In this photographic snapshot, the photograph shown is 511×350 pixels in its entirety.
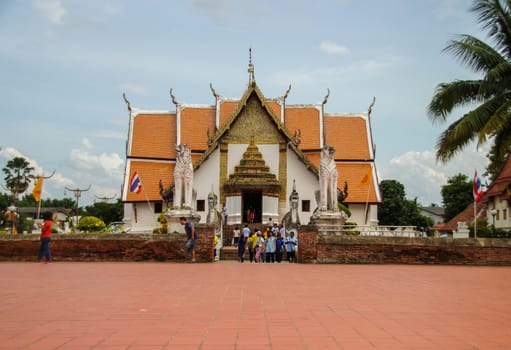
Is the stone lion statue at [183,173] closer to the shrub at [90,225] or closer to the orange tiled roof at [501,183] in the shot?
the shrub at [90,225]

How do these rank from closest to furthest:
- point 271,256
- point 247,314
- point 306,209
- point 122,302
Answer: point 247,314, point 122,302, point 271,256, point 306,209

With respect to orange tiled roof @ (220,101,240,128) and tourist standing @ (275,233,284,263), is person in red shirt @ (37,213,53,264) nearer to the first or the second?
tourist standing @ (275,233,284,263)

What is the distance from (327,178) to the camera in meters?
19.8

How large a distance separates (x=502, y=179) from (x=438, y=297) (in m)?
29.1

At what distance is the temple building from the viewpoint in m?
27.4

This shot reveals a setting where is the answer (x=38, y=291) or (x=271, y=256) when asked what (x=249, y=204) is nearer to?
(x=271, y=256)

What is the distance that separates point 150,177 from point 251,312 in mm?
24205

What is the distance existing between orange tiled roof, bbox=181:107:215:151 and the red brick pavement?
1942 centimetres

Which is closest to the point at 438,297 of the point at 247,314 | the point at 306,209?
the point at 247,314

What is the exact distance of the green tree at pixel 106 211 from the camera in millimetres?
70269

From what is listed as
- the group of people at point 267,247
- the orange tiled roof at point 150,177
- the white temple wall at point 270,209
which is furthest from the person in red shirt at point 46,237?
the orange tiled roof at point 150,177

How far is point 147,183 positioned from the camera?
99.5 ft

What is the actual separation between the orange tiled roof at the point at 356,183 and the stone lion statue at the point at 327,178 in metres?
9.55

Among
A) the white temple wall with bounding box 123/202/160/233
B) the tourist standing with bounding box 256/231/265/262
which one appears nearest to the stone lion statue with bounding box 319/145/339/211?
the tourist standing with bounding box 256/231/265/262
